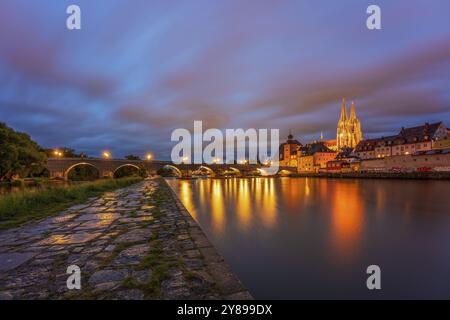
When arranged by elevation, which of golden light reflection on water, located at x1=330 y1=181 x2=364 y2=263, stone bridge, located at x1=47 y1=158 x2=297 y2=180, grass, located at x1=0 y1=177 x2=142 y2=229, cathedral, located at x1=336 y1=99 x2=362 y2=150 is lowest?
golden light reflection on water, located at x1=330 y1=181 x2=364 y2=263

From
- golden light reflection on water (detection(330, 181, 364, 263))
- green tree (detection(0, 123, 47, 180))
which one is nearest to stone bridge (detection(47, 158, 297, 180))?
green tree (detection(0, 123, 47, 180))

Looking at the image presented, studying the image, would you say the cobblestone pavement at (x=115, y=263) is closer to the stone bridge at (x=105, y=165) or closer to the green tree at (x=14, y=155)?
the green tree at (x=14, y=155)

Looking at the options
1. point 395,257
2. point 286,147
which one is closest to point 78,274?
point 395,257

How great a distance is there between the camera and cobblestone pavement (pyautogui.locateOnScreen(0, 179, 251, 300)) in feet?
9.73

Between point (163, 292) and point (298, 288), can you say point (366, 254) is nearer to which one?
→ point (298, 288)

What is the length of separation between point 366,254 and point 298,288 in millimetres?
3225

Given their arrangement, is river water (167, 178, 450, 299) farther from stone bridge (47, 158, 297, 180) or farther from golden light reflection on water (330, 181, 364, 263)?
stone bridge (47, 158, 297, 180)

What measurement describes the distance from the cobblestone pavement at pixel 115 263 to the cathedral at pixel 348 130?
13971 centimetres

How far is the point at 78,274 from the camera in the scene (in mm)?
3385

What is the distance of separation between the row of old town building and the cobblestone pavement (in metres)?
73.5

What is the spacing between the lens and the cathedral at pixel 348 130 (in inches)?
5044

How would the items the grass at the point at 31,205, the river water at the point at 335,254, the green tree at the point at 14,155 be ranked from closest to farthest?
1. the river water at the point at 335,254
2. the grass at the point at 31,205
3. the green tree at the point at 14,155

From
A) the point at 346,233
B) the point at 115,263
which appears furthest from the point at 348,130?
the point at 115,263

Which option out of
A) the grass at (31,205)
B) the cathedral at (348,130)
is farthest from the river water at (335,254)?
the cathedral at (348,130)
